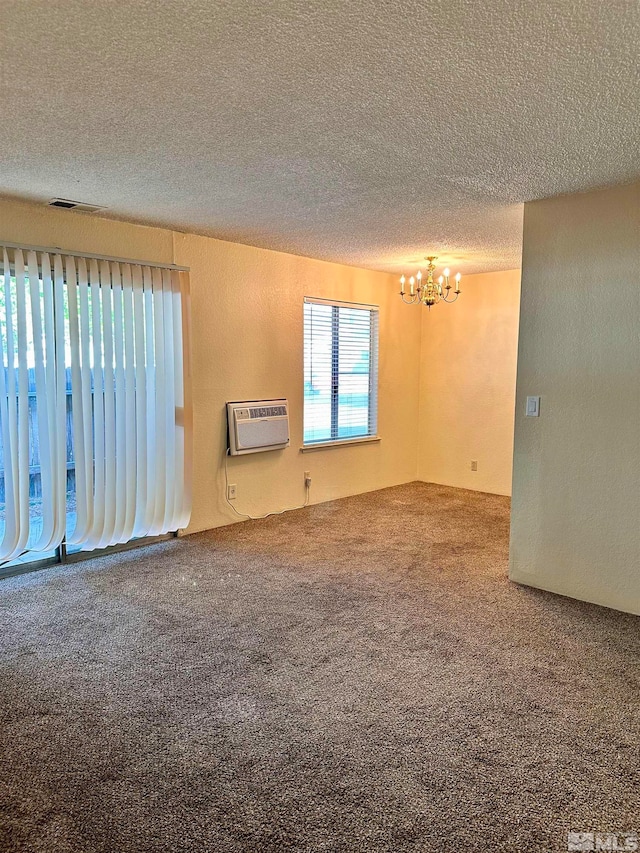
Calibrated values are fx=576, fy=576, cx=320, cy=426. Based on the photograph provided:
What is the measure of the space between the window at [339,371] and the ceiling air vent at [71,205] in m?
2.22

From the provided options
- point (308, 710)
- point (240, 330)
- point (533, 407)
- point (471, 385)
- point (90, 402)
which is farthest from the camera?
point (471, 385)

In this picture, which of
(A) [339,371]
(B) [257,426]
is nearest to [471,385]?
(A) [339,371]

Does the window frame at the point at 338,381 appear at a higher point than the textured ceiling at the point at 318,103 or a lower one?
lower

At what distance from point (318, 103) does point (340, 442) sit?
13.0 ft

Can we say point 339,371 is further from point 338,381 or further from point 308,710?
point 308,710

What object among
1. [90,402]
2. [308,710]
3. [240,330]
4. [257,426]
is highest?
[240,330]

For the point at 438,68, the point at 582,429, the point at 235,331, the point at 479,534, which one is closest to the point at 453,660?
the point at 582,429

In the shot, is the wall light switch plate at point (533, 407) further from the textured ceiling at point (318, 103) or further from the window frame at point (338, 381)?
the window frame at point (338, 381)

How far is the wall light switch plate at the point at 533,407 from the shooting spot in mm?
3496

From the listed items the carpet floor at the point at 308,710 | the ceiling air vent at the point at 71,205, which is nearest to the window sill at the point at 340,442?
the carpet floor at the point at 308,710

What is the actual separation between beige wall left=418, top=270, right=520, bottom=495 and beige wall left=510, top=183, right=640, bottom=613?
8.34 ft

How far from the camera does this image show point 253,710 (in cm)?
228

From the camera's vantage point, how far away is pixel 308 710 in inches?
89.8

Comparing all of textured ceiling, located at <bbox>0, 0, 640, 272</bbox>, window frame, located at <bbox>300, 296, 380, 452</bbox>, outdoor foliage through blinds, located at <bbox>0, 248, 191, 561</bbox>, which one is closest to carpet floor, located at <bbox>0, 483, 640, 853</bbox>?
outdoor foliage through blinds, located at <bbox>0, 248, 191, 561</bbox>
